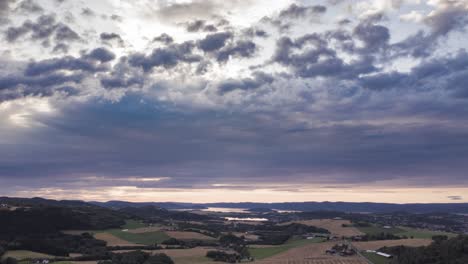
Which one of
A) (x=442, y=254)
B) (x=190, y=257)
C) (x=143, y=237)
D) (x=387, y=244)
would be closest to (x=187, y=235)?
(x=143, y=237)

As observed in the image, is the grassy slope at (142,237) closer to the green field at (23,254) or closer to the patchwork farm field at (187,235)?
the patchwork farm field at (187,235)

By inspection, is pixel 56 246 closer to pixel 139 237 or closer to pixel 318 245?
pixel 139 237

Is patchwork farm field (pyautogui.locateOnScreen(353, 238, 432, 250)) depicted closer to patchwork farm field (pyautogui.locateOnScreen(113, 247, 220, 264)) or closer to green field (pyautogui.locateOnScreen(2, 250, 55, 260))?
patchwork farm field (pyautogui.locateOnScreen(113, 247, 220, 264))

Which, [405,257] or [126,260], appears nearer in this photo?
[405,257]

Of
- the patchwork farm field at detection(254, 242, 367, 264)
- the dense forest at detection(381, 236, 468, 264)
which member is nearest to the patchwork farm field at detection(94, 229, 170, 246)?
the patchwork farm field at detection(254, 242, 367, 264)

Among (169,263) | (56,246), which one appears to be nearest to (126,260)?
(169,263)

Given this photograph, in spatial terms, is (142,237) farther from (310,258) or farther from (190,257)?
(310,258)

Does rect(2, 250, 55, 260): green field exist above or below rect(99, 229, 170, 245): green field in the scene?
below

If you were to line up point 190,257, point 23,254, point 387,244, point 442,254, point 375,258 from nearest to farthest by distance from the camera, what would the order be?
point 442,254
point 375,258
point 190,257
point 23,254
point 387,244
